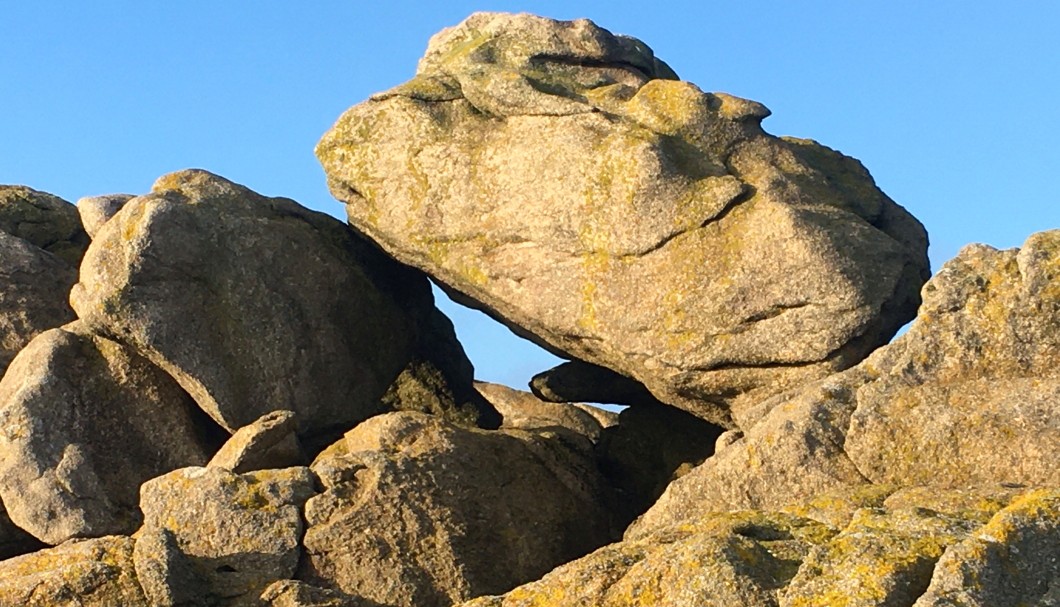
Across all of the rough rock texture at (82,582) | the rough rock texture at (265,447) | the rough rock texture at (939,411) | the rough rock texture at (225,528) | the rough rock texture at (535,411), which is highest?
the rough rock texture at (535,411)

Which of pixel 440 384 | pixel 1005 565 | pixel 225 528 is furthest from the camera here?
pixel 440 384

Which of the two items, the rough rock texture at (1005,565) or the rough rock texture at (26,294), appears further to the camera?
the rough rock texture at (26,294)

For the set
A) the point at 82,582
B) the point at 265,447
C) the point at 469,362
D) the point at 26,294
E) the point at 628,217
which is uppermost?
the point at 628,217

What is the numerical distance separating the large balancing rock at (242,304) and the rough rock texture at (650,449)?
193 inches

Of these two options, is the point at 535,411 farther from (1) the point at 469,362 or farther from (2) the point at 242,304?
(2) the point at 242,304

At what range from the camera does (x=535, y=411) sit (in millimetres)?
34750

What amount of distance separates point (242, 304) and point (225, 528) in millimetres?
7643

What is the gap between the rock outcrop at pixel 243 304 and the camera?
26.5 metres

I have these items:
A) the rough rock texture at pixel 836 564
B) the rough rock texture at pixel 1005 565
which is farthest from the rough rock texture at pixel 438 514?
the rough rock texture at pixel 1005 565

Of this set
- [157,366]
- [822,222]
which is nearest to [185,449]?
[157,366]

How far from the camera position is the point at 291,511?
21.1 metres

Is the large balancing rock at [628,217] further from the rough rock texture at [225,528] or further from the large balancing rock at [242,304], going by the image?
the rough rock texture at [225,528]

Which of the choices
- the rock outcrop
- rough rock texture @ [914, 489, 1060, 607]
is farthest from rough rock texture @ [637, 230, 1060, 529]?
the rock outcrop

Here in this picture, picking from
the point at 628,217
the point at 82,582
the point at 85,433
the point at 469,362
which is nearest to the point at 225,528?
the point at 82,582
